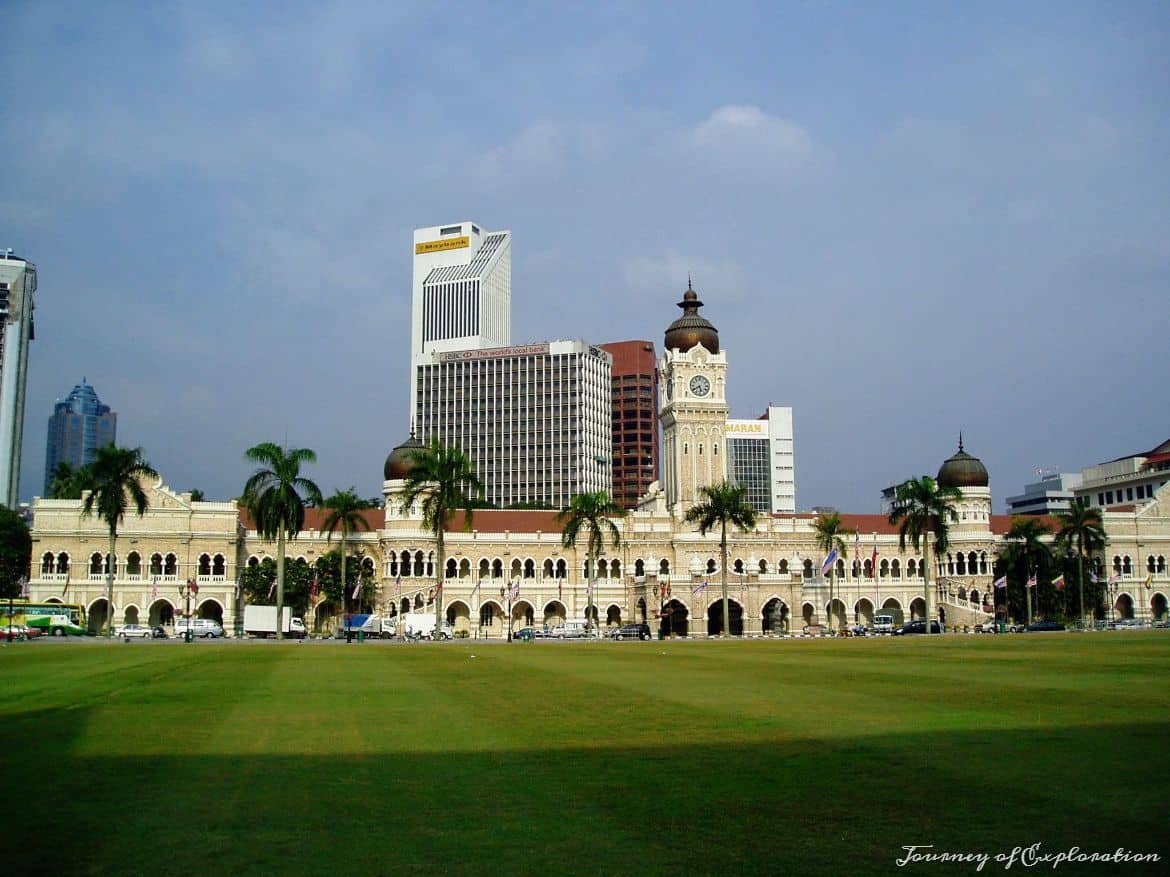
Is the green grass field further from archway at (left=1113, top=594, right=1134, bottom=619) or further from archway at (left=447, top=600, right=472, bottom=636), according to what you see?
archway at (left=1113, top=594, right=1134, bottom=619)

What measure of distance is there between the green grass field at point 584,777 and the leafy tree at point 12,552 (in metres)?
82.5

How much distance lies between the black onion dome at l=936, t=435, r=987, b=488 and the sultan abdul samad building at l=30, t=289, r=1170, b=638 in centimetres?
17

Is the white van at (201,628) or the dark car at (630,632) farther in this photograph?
the dark car at (630,632)

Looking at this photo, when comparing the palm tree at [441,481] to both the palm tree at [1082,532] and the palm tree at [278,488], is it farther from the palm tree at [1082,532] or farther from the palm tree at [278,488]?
the palm tree at [1082,532]

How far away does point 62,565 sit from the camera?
4003 inches

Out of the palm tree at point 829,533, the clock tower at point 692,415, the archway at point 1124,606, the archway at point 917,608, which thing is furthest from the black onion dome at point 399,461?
the archway at point 1124,606

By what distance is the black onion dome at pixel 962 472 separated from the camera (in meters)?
120

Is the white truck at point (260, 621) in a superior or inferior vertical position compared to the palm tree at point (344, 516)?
inferior

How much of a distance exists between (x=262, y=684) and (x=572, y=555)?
84.1 metres

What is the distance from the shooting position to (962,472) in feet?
395

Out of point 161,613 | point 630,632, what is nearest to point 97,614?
point 161,613

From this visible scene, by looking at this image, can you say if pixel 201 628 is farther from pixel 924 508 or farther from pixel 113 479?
pixel 924 508

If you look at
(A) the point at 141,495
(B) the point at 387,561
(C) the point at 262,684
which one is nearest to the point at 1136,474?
(B) the point at 387,561

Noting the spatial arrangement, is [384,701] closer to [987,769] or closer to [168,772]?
[168,772]
